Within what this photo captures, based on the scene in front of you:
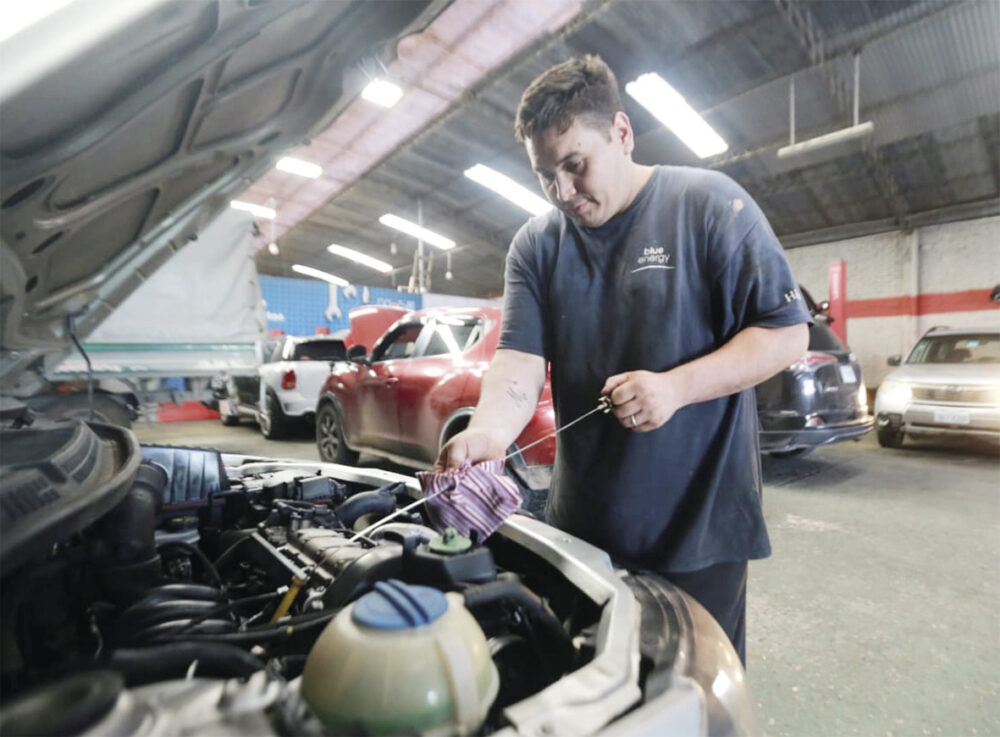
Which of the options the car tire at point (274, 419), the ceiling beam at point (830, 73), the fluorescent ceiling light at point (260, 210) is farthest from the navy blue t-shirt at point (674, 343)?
the fluorescent ceiling light at point (260, 210)

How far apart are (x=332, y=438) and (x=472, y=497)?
4.61 metres

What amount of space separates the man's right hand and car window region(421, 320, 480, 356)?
8.13ft

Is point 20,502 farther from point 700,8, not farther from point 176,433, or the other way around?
point 176,433

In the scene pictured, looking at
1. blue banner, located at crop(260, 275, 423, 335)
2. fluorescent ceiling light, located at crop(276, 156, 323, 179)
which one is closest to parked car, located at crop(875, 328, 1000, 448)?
blue banner, located at crop(260, 275, 423, 335)

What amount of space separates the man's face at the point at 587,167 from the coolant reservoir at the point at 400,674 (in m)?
0.88

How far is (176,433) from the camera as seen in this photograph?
820cm

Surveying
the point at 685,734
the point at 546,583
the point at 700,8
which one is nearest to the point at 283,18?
the point at 546,583

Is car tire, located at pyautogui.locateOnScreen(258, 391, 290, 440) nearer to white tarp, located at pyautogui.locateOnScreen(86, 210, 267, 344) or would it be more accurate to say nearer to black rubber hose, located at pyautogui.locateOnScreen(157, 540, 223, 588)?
white tarp, located at pyautogui.locateOnScreen(86, 210, 267, 344)

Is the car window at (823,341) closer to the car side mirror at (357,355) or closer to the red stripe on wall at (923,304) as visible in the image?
the car side mirror at (357,355)

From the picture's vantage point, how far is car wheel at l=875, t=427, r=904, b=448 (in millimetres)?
5814

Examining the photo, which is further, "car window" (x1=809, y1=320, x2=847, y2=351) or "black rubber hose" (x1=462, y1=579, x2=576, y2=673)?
"car window" (x1=809, y1=320, x2=847, y2=351)

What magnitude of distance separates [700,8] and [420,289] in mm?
10041

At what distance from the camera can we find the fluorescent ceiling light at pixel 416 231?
1326 cm

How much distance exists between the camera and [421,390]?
152 inches
